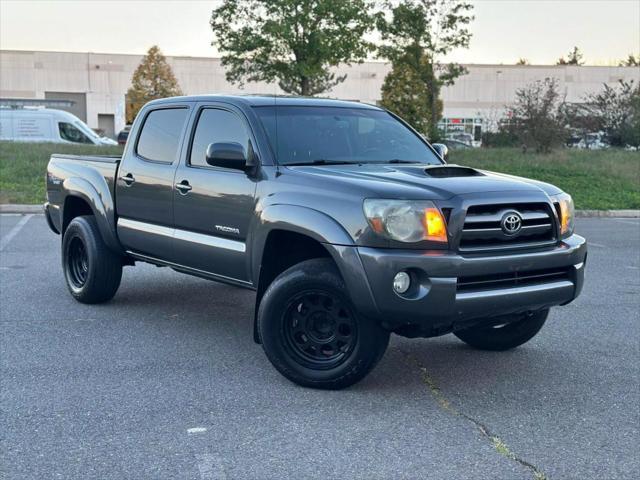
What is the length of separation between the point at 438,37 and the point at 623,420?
876 inches

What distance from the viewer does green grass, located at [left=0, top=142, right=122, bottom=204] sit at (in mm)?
17047

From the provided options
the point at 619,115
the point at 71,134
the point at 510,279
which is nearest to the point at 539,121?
the point at 619,115

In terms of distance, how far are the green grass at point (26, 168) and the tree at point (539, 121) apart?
11825mm

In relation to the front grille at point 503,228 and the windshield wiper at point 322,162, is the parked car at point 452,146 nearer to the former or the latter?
the windshield wiper at point 322,162

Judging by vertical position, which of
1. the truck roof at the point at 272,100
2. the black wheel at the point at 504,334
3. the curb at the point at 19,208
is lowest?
the curb at the point at 19,208

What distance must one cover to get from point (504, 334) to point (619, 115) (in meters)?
24.5

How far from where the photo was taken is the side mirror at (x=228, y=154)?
530cm

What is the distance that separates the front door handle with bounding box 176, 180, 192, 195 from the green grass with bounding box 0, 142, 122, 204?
11.5m

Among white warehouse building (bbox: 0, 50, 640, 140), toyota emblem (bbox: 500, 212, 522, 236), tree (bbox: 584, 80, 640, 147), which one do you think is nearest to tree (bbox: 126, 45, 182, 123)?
white warehouse building (bbox: 0, 50, 640, 140)

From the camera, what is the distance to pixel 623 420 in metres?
4.56

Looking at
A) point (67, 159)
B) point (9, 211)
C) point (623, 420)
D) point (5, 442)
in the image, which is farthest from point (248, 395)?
point (9, 211)

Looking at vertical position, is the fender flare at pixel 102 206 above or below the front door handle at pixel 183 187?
below

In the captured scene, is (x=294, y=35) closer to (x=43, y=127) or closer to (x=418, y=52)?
(x=418, y=52)

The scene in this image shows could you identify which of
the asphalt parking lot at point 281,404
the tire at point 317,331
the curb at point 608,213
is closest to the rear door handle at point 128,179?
the asphalt parking lot at point 281,404
